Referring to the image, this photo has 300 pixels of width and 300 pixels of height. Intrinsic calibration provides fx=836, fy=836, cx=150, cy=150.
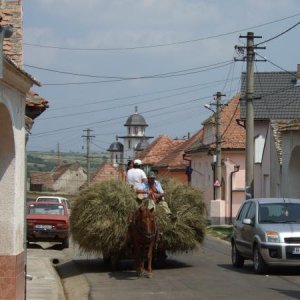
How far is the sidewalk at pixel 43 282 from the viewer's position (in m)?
14.4

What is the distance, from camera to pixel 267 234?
17.5 m

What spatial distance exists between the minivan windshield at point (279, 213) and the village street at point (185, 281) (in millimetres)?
1134

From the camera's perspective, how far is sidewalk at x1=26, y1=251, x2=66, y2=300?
47.4 ft

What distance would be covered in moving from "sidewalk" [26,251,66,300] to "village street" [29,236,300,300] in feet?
0.98

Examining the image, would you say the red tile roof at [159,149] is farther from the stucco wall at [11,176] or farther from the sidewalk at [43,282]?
the stucco wall at [11,176]

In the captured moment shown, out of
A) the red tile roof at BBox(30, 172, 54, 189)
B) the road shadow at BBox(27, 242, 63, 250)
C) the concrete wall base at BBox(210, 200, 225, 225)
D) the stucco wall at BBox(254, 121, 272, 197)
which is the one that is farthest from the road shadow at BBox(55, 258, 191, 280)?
the red tile roof at BBox(30, 172, 54, 189)

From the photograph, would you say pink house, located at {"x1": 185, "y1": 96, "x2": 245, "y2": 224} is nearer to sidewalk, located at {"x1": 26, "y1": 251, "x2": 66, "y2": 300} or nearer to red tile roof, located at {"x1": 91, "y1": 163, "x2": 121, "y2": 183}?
red tile roof, located at {"x1": 91, "y1": 163, "x2": 121, "y2": 183}

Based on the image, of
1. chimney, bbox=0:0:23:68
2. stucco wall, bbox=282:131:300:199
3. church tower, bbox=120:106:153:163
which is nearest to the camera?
chimney, bbox=0:0:23:68

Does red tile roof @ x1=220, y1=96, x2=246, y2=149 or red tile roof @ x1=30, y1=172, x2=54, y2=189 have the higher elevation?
red tile roof @ x1=220, y1=96, x2=246, y2=149

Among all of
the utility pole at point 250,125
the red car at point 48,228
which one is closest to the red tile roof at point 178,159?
the utility pole at point 250,125

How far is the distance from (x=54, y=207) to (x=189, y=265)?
37.6 feet

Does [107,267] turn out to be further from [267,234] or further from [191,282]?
[267,234]

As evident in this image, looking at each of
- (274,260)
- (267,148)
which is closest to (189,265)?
(274,260)

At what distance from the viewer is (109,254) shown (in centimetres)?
1830
